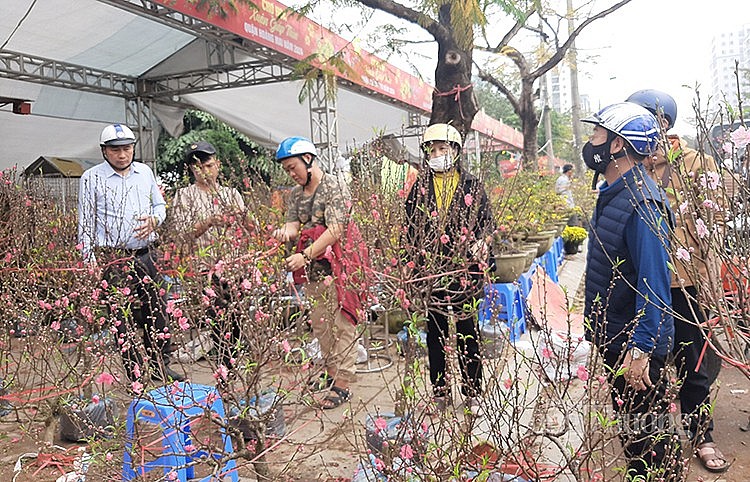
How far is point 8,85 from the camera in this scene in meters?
9.83

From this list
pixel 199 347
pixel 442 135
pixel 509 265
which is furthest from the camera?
pixel 509 265

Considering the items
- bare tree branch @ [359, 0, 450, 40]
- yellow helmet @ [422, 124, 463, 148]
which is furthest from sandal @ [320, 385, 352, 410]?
bare tree branch @ [359, 0, 450, 40]

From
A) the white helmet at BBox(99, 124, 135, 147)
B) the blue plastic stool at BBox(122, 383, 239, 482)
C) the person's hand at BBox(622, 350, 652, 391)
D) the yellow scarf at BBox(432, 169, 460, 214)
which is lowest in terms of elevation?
the blue plastic stool at BBox(122, 383, 239, 482)

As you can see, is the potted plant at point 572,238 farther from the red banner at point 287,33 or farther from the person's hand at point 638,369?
the person's hand at point 638,369

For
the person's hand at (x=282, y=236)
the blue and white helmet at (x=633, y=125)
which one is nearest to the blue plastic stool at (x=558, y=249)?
the person's hand at (x=282, y=236)

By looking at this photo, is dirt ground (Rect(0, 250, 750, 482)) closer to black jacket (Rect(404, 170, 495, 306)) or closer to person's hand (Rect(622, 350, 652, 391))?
person's hand (Rect(622, 350, 652, 391))

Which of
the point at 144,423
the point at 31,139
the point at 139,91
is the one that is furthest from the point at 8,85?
the point at 144,423

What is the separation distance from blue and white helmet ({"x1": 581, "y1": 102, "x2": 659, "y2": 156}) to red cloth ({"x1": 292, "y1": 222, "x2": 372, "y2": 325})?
1206mm

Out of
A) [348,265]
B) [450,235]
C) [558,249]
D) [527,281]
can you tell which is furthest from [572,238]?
[348,265]

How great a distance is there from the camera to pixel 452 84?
16.7ft

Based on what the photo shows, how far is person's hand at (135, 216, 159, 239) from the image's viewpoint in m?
3.41

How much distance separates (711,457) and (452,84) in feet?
11.2

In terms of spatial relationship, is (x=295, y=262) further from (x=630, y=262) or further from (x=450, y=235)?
(x=630, y=262)

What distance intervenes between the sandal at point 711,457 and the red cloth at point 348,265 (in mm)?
1585
